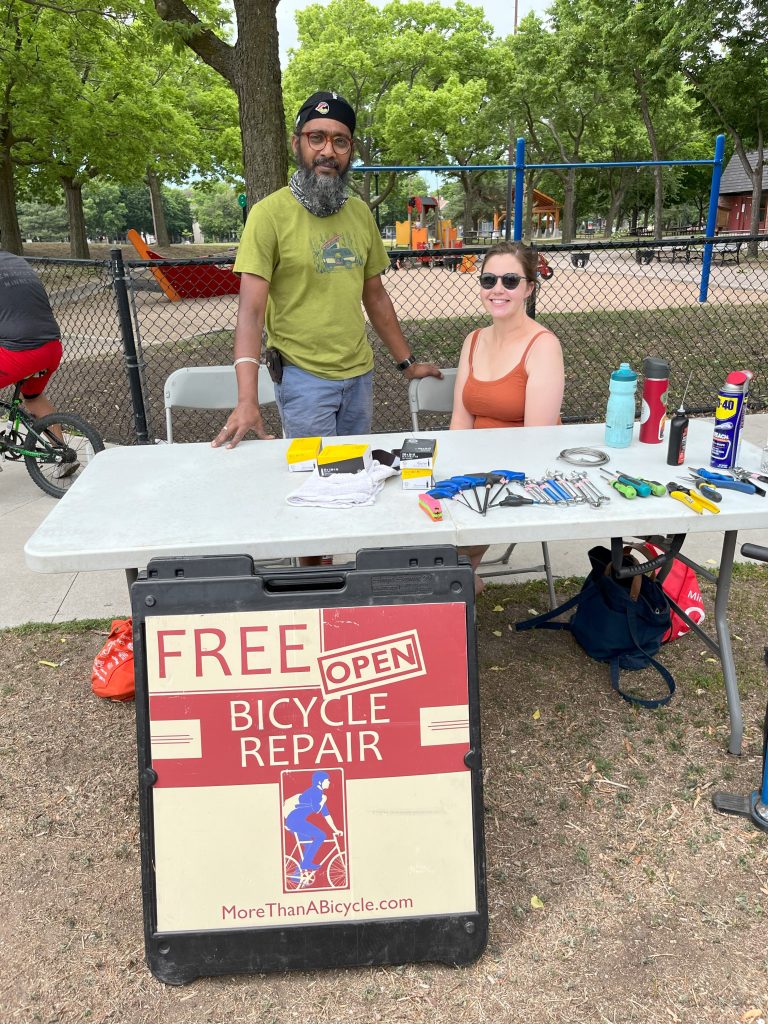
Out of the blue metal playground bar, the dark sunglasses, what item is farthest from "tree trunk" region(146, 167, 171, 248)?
the dark sunglasses

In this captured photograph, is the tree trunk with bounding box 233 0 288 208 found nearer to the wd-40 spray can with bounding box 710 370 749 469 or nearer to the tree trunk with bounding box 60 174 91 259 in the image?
the wd-40 spray can with bounding box 710 370 749 469

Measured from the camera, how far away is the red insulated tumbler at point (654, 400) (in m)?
2.55

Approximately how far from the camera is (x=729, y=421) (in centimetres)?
241

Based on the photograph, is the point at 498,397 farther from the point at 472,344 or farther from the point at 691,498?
the point at 691,498

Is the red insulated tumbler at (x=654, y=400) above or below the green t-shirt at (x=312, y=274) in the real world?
below

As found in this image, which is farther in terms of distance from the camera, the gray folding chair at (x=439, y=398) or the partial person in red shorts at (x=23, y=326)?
the partial person in red shorts at (x=23, y=326)

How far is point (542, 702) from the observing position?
2.95m

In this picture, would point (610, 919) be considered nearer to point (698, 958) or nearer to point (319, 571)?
point (698, 958)

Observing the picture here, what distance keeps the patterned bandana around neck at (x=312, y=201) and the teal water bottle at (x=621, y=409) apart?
1.26 metres

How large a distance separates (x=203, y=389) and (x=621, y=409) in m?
1.98

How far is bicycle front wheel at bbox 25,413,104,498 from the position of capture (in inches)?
194

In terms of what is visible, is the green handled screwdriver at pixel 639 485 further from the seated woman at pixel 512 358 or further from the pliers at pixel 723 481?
the seated woman at pixel 512 358

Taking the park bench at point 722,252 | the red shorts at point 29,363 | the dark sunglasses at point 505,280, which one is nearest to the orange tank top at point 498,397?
the dark sunglasses at point 505,280

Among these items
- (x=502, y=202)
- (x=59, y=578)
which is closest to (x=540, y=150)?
(x=502, y=202)
